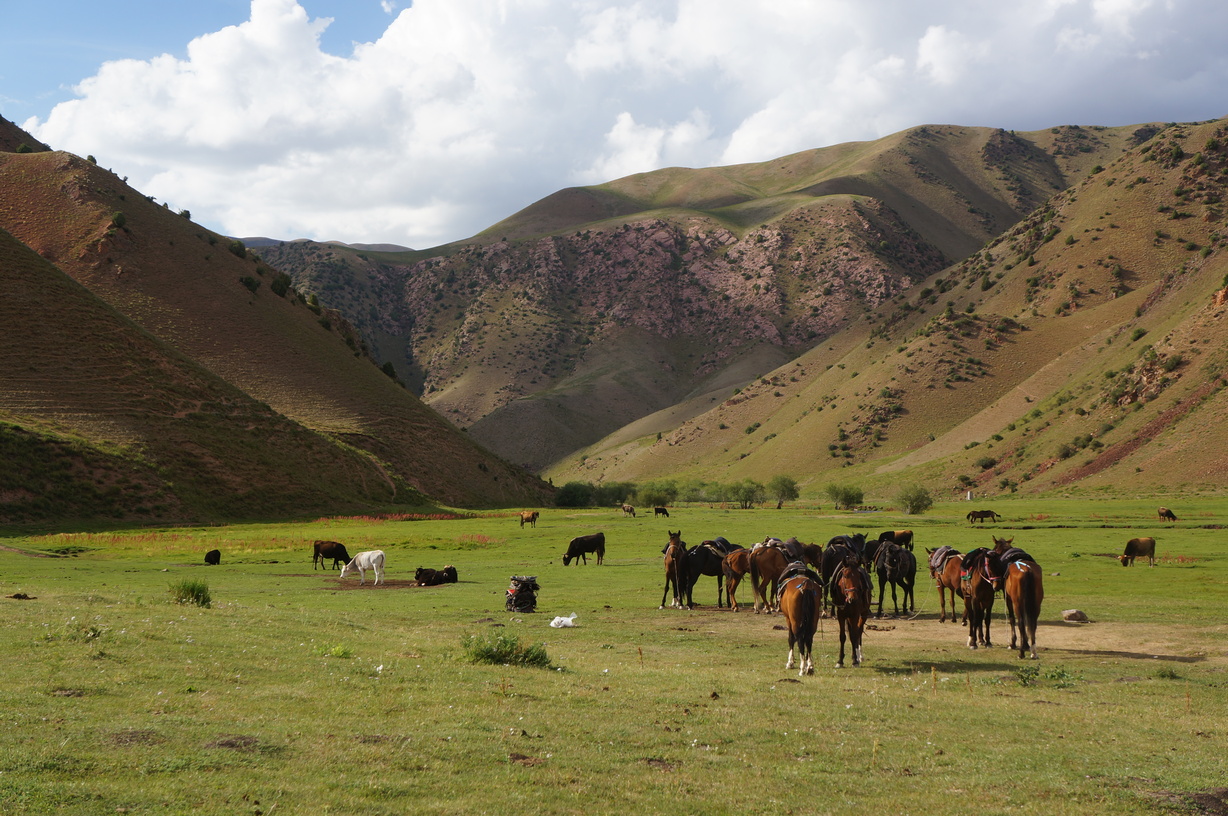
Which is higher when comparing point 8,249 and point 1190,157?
point 1190,157

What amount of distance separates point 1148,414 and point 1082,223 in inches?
2244

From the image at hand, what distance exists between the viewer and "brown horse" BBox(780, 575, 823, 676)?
15.2 m

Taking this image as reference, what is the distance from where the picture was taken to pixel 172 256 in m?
105

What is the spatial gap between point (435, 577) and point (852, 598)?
1966cm

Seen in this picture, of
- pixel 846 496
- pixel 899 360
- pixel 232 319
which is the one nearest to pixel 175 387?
pixel 232 319

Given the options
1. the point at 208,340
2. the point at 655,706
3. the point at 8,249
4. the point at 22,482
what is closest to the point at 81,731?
the point at 655,706

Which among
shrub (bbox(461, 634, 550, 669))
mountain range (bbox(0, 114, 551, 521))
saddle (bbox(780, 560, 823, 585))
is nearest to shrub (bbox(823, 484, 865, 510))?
mountain range (bbox(0, 114, 551, 521))

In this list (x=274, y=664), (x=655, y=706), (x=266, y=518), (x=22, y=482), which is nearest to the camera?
(x=655, y=706)

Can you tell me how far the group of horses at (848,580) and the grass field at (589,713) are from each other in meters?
0.76

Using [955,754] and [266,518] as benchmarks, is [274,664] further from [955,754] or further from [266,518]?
[266,518]

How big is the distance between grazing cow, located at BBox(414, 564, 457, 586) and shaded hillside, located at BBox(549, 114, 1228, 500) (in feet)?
215

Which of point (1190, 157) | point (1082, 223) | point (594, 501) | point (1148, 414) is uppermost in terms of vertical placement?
point (1190, 157)

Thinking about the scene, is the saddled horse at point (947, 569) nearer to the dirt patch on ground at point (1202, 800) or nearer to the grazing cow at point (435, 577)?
the dirt patch on ground at point (1202, 800)

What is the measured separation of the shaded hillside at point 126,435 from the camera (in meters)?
61.4
